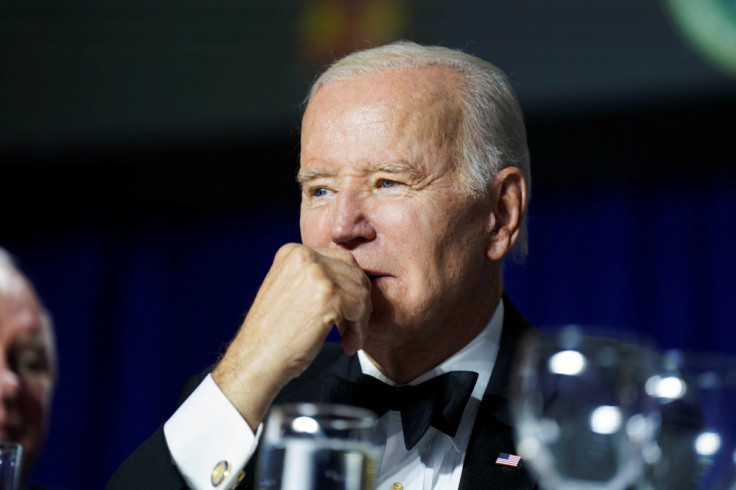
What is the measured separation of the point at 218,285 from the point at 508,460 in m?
3.67

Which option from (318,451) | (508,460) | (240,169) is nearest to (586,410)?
(318,451)

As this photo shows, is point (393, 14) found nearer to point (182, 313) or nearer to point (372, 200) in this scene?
point (182, 313)

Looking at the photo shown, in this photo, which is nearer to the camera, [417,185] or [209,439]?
[209,439]

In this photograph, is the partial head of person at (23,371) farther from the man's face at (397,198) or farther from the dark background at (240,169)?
the dark background at (240,169)

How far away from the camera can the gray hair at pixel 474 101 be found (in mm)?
2051

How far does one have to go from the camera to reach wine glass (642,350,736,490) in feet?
3.29

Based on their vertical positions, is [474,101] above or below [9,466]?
above

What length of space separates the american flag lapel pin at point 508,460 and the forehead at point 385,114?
0.63m

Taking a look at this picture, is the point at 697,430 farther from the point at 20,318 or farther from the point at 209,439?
the point at 20,318

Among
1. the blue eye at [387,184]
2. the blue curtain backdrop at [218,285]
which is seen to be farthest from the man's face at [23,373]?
the blue curtain backdrop at [218,285]

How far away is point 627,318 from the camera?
4199 mm

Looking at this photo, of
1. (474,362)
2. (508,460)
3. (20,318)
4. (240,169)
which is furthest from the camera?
(240,169)

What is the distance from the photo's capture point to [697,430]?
1009 mm

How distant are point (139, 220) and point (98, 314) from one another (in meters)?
0.61
